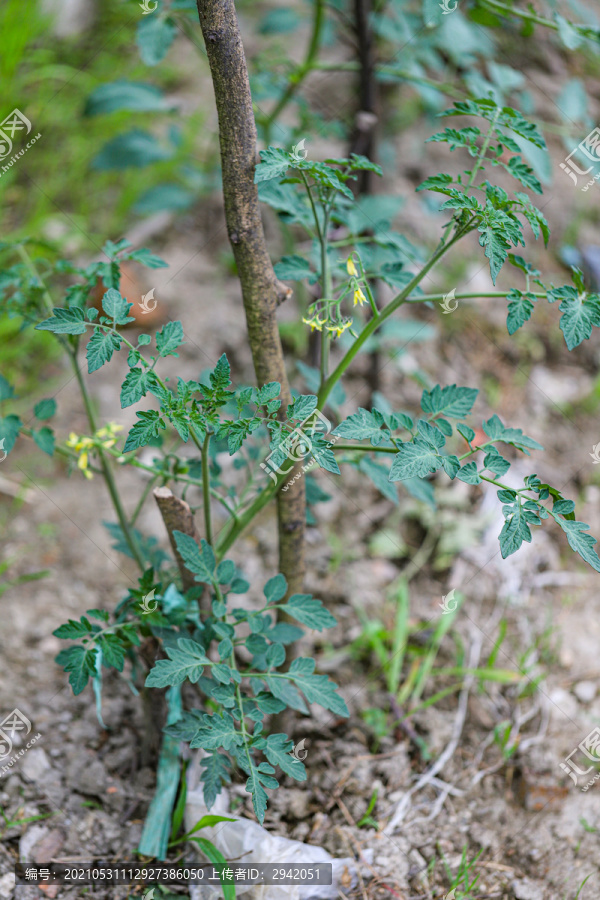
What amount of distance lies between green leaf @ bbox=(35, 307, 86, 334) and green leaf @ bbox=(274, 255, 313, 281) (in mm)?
390

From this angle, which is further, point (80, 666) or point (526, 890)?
point (526, 890)

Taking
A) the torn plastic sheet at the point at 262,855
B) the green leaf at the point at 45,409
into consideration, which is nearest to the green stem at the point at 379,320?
the green leaf at the point at 45,409

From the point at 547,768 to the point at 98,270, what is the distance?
150 centimetres

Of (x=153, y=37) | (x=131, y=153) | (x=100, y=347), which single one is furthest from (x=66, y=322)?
(x=131, y=153)

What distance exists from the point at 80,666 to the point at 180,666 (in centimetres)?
18

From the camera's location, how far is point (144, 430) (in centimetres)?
97

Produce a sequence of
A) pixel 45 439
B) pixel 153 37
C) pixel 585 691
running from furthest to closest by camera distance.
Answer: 1. pixel 585 691
2. pixel 153 37
3. pixel 45 439

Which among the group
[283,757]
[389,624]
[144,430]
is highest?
[144,430]

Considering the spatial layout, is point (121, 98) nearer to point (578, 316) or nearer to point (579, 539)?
point (578, 316)

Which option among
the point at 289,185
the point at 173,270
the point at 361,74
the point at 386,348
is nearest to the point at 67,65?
the point at 173,270

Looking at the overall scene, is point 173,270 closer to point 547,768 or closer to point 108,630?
point 108,630

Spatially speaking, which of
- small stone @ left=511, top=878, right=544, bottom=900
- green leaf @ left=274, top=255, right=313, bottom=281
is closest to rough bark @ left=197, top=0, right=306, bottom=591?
green leaf @ left=274, top=255, right=313, bottom=281

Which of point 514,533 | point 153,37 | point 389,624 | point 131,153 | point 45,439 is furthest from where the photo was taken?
point 131,153

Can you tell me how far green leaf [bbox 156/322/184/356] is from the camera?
3.45ft
